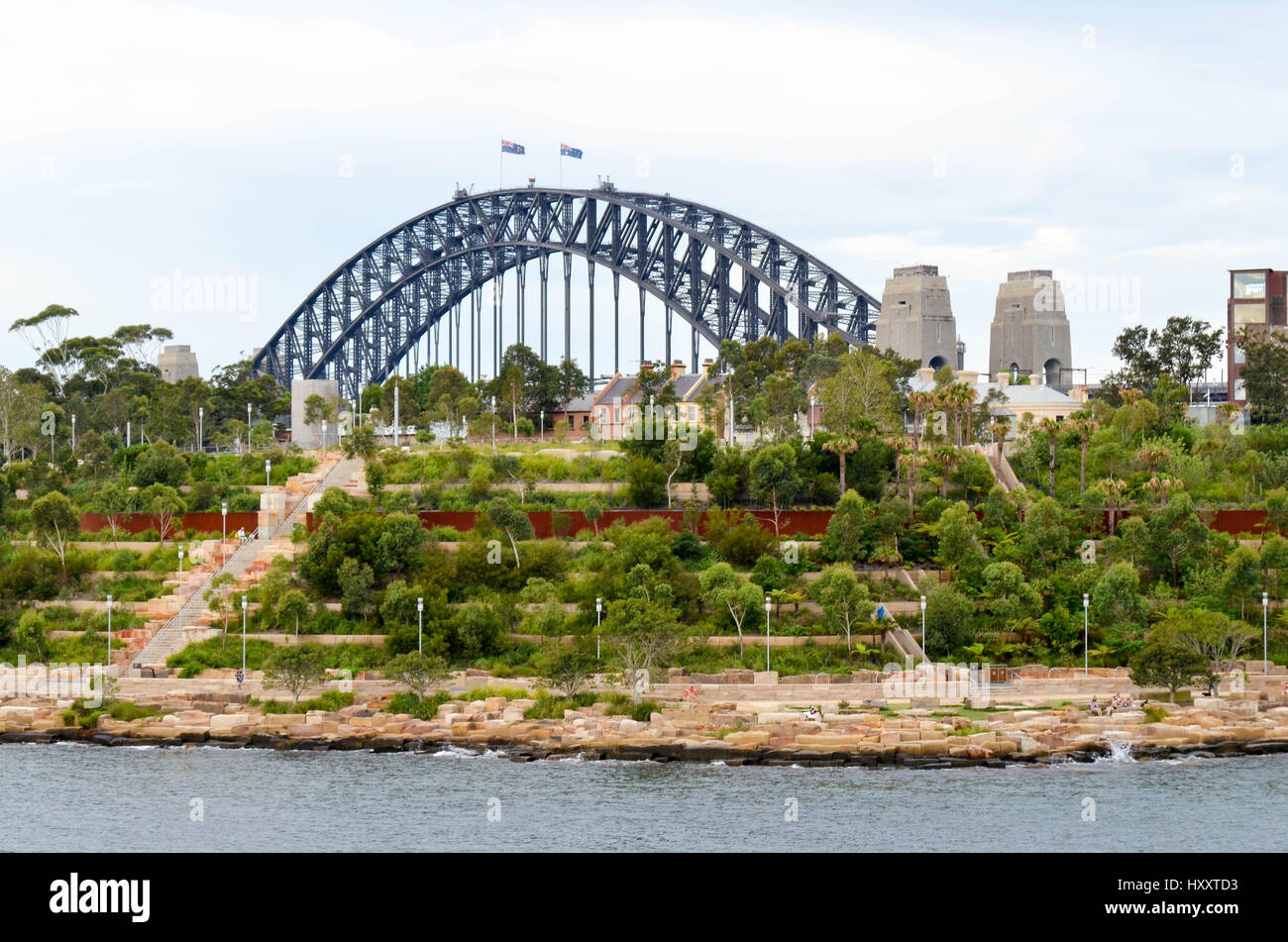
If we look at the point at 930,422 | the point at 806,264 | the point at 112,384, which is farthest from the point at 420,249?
the point at 930,422

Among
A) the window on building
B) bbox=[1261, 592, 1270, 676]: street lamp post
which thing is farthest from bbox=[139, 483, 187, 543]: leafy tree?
the window on building

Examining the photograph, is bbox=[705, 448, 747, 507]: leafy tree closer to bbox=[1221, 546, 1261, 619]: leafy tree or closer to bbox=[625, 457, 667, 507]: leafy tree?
bbox=[625, 457, 667, 507]: leafy tree

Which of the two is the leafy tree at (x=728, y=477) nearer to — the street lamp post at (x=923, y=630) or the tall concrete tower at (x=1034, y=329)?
the street lamp post at (x=923, y=630)

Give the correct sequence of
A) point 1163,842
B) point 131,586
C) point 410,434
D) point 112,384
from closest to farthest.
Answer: point 1163,842 → point 131,586 → point 410,434 → point 112,384

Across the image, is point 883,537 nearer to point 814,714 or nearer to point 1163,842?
point 814,714

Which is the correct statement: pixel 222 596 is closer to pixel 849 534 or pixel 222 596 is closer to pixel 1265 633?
pixel 849 534

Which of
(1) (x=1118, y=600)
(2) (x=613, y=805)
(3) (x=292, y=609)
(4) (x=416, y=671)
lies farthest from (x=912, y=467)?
(2) (x=613, y=805)
